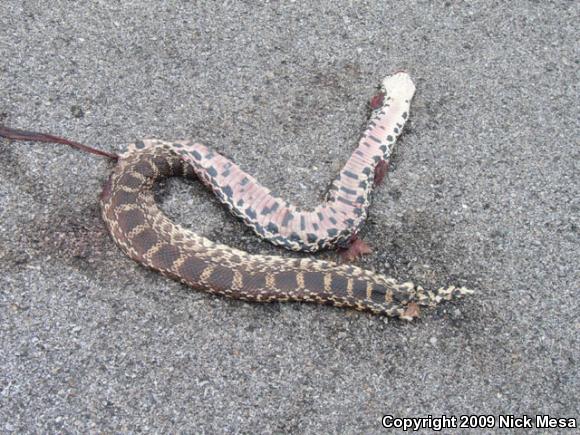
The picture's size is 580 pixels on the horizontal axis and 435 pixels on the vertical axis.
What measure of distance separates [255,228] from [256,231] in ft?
0.08

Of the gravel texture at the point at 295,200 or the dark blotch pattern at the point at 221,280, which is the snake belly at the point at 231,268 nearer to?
the dark blotch pattern at the point at 221,280

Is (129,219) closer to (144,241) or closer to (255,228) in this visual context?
(144,241)

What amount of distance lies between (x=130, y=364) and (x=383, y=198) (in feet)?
7.82

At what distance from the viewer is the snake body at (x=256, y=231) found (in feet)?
14.5

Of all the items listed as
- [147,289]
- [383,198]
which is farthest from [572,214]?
[147,289]

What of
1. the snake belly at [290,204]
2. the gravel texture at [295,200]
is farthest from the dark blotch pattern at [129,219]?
the snake belly at [290,204]

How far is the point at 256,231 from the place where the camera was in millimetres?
4812

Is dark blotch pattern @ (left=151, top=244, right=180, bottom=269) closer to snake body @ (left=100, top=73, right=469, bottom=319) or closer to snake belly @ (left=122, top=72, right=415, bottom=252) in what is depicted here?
snake body @ (left=100, top=73, right=469, bottom=319)

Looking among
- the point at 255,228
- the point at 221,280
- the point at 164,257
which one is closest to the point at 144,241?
the point at 164,257

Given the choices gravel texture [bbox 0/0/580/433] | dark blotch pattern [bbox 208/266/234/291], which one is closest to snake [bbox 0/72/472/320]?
dark blotch pattern [bbox 208/266/234/291]

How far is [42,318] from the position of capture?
421 cm

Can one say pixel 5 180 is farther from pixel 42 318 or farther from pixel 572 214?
pixel 572 214

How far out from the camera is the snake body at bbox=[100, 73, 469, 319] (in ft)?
14.5

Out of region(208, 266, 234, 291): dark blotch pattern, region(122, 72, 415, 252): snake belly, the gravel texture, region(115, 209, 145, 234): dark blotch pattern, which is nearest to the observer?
the gravel texture
